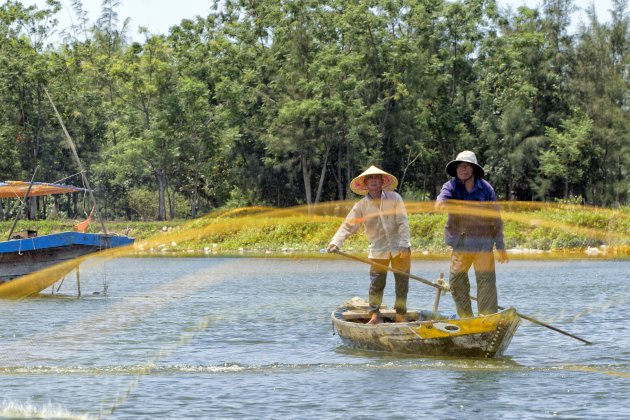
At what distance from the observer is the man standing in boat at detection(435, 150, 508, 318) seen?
14883 millimetres

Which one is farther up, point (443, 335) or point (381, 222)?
point (381, 222)

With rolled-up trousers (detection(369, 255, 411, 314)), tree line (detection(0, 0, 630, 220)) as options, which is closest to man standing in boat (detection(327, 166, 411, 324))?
rolled-up trousers (detection(369, 255, 411, 314))

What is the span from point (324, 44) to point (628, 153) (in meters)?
18.9

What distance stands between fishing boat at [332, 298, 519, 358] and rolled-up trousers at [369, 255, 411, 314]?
41 centimetres

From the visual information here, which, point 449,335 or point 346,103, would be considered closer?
point 449,335

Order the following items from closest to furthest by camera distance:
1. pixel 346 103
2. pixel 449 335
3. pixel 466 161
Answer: pixel 466 161 < pixel 449 335 < pixel 346 103

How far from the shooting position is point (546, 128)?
68.8m

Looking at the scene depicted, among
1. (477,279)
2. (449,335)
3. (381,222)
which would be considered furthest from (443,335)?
(381,222)

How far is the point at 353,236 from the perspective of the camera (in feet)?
189

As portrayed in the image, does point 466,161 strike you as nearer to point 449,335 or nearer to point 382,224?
point 382,224

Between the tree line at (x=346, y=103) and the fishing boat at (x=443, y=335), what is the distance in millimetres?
48151

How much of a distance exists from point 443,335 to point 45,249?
1632cm

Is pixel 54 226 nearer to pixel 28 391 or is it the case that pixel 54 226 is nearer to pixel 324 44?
pixel 324 44

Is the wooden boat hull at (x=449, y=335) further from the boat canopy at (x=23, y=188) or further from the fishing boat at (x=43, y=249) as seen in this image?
the boat canopy at (x=23, y=188)
